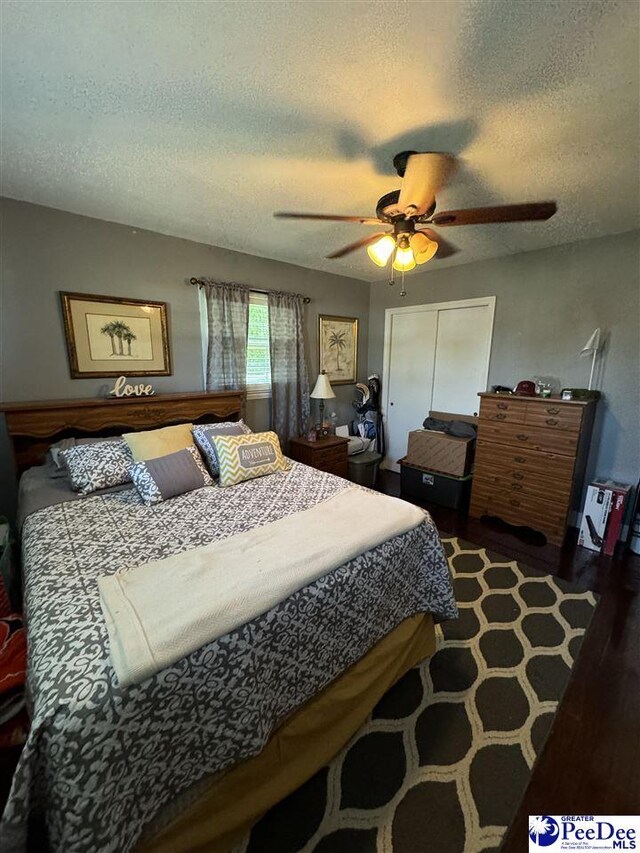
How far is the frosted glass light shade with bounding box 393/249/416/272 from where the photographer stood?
175 centimetres

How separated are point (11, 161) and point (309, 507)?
2.31 metres

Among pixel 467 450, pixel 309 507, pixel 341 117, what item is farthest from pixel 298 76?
Answer: pixel 467 450

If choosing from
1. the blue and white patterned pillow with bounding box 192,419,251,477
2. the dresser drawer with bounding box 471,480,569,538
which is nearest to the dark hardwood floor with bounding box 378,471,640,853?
the dresser drawer with bounding box 471,480,569,538

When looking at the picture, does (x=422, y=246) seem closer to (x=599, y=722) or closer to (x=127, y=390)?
(x=127, y=390)

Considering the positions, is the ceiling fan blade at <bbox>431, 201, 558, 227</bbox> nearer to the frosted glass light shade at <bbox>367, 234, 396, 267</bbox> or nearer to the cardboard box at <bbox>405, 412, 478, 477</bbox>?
the frosted glass light shade at <bbox>367, 234, 396, 267</bbox>

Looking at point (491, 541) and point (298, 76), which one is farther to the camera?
point (491, 541)

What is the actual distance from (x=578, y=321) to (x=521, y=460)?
127 cm

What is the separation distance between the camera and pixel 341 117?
1.35m

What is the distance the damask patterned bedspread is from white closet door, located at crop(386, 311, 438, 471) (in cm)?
255

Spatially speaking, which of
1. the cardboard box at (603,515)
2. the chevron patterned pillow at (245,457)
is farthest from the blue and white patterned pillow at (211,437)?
the cardboard box at (603,515)

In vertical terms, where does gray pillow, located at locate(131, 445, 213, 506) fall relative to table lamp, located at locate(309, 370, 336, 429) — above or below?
below

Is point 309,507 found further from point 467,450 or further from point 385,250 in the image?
point 467,450

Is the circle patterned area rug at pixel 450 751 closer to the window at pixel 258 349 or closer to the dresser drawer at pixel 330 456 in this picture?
the dresser drawer at pixel 330 456

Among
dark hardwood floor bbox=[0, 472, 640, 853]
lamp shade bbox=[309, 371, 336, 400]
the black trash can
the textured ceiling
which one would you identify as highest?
the textured ceiling
